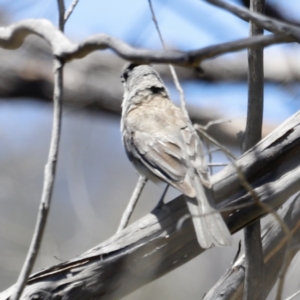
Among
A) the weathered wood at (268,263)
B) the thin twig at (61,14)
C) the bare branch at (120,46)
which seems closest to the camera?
the bare branch at (120,46)

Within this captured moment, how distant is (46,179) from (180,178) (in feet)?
3.25

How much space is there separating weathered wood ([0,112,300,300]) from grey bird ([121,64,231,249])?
0.10 meters

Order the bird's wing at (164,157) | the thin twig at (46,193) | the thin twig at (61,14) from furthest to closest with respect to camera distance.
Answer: the bird's wing at (164,157) < the thin twig at (61,14) < the thin twig at (46,193)

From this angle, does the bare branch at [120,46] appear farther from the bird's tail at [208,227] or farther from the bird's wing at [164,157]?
the bird's wing at [164,157]

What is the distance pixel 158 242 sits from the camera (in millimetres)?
2012

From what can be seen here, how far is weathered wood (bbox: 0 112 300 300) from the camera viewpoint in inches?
77.6

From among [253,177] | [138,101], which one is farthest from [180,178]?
[138,101]

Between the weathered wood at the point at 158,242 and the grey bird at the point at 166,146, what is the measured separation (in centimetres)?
10

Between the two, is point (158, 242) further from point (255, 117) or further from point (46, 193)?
point (46, 193)

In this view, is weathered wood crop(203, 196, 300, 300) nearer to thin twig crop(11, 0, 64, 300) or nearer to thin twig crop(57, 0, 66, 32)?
thin twig crop(11, 0, 64, 300)

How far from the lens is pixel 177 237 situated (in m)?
2.05

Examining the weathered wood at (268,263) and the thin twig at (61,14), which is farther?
the weathered wood at (268,263)

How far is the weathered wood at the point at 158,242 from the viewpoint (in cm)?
197

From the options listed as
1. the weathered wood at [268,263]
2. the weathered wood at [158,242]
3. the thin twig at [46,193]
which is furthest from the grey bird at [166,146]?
the thin twig at [46,193]
